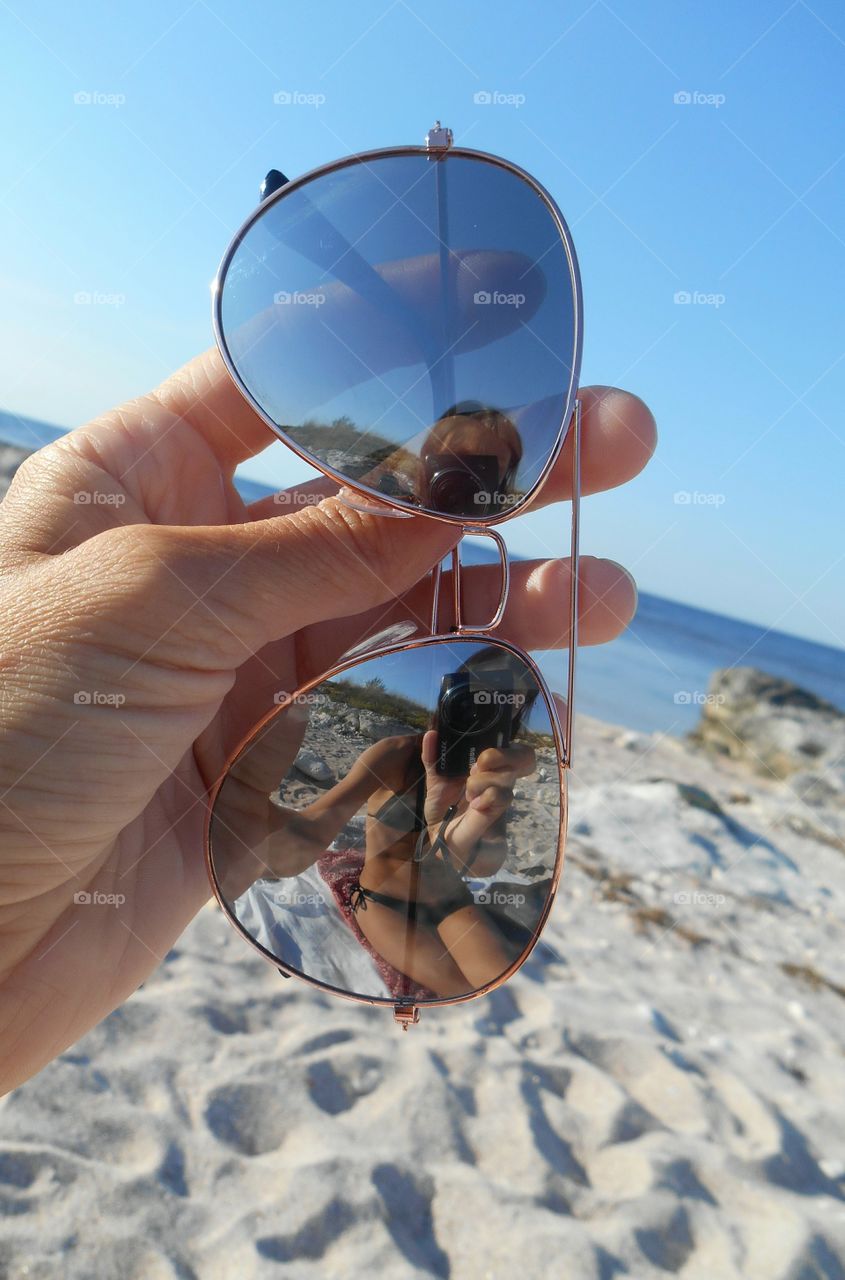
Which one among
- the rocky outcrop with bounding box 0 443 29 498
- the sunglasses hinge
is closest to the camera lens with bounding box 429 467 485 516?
the sunglasses hinge

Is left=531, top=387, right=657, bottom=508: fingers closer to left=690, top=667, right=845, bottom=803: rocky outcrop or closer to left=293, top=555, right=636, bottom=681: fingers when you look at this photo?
left=293, top=555, right=636, bottom=681: fingers

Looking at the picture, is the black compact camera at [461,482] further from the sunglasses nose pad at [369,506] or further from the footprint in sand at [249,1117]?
the footprint in sand at [249,1117]

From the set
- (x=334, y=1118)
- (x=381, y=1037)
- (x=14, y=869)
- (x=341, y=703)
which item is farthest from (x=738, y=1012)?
(x=14, y=869)

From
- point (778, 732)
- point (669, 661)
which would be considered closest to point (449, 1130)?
point (778, 732)

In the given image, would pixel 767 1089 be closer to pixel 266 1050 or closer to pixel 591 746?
pixel 266 1050

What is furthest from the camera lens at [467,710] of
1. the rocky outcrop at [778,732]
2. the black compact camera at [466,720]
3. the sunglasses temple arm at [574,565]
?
the rocky outcrop at [778,732]

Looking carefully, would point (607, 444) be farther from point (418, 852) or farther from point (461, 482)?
point (418, 852)

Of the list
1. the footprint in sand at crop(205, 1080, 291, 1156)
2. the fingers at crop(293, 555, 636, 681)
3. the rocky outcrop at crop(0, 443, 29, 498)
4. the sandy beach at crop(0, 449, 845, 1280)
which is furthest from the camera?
the rocky outcrop at crop(0, 443, 29, 498)
